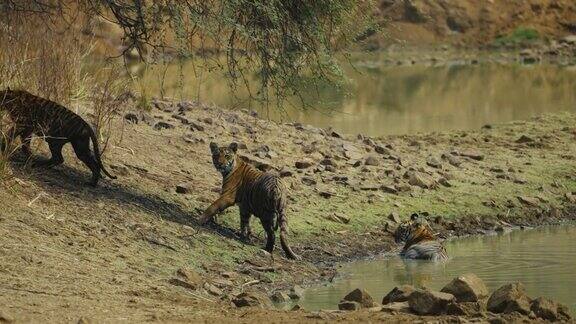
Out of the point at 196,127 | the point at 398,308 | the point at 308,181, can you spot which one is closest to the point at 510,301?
the point at 398,308

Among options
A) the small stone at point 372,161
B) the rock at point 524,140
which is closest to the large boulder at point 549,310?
the small stone at point 372,161

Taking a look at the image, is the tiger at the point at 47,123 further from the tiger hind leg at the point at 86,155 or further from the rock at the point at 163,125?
the rock at the point at 163,125

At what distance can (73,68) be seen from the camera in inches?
655

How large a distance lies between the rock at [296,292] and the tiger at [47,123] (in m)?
2.82

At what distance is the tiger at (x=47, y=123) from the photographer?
1379 cm

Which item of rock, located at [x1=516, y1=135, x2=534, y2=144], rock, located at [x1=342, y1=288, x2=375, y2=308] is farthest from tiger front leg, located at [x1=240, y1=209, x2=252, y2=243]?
rock, located at [x1=516, y1=135, x2=534, y2=144]

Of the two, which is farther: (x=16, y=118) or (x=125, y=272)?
(x=16, y=118)

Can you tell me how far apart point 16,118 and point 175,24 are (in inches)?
71.8

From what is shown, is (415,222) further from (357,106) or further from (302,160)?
(357,106)

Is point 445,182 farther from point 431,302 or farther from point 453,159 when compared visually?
point 431,302

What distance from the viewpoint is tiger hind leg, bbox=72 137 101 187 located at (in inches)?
551

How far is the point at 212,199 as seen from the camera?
1526 cm

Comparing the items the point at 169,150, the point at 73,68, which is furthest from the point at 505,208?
the point at 73,68

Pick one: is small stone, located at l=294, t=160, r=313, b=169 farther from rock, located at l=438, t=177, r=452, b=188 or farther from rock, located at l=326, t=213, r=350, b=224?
rock, located at l=326, t=213, r=350, b=224
